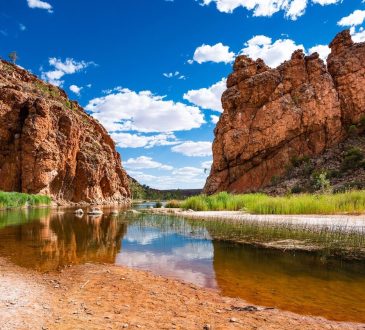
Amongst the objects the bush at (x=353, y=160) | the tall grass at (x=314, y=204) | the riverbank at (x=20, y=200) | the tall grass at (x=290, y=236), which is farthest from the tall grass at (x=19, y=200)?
the bush at (x=353, y=160)

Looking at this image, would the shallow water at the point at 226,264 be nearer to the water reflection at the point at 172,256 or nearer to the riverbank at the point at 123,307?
the water reflection at the point at 172,256

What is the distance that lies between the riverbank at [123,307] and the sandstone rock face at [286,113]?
186ft

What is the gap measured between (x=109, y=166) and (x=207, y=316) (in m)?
87.9

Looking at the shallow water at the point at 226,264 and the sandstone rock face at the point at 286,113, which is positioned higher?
the sandstone rock face at the point at 286,113

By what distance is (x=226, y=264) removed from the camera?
32.8 ft

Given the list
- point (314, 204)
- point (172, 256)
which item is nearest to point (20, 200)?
point (314, 204)

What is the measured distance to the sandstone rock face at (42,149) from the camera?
61281 millimetres

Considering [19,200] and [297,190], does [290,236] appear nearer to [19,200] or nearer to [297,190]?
[297,190]

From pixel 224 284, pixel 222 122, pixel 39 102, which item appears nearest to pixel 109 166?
pixel 39 102

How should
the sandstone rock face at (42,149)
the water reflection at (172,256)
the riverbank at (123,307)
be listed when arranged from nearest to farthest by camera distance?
1. the riverbank at (123,307)
2. the water reflection at (172,256)
3. the sandstone rock face at (42,149)

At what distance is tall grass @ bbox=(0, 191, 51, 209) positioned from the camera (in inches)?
1634

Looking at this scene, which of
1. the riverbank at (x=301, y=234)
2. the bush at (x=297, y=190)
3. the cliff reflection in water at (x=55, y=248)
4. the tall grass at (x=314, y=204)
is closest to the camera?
the cliff reflection in water at (x=55, y=248)

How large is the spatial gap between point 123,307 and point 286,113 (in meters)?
62.2

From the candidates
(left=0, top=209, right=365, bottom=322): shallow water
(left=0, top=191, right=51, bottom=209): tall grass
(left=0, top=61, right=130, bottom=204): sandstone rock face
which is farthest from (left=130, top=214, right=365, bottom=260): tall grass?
(left=0, top=61, right=130, bottom=204): sandstone rock face
